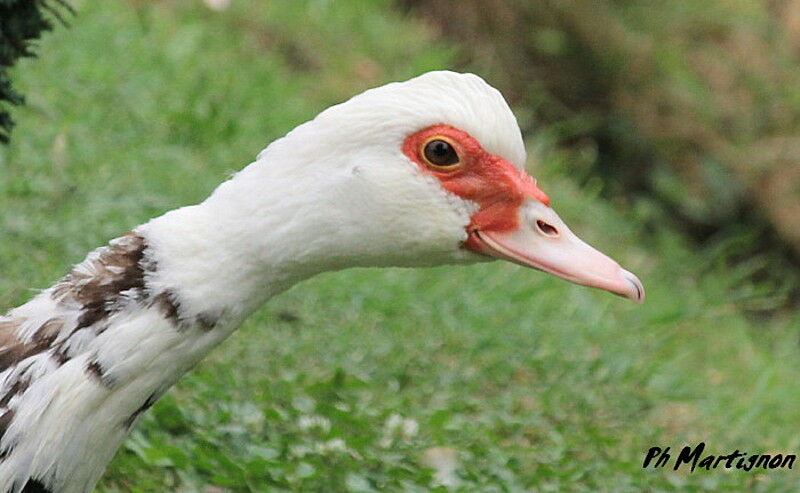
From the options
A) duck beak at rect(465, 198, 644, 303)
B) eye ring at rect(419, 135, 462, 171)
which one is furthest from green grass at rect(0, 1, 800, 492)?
eye ring at rect(419, 135, 462, 171)

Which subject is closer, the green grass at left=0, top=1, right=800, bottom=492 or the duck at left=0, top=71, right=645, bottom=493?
the duck at left=0, top=71, right=645, bottom=493

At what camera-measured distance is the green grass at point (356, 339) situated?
3.47 metres

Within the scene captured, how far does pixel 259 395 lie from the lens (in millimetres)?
3705

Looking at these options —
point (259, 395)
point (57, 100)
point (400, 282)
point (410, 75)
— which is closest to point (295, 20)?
point (410, 75)

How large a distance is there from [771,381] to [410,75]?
285 cm

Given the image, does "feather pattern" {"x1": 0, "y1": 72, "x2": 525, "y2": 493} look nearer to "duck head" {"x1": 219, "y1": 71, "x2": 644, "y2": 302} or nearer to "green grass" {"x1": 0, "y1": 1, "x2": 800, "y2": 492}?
"duck head" {"x1": 219, "y1": 71, "x2": 644, "y2": 302}

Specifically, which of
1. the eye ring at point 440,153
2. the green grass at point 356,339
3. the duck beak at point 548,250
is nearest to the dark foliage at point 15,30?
the green grass at point 356,339

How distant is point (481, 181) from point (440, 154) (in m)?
0.10

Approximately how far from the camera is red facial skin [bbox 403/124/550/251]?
2.50 meters

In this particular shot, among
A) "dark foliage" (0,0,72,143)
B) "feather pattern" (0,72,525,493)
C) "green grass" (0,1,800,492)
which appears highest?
"green grass" (0,1,800,492)

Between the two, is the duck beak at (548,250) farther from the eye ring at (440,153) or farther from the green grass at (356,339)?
the green grass at (356,339)

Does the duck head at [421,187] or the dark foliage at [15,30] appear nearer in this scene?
the duck head at [421,187]

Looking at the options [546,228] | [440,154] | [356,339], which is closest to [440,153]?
[440,154]

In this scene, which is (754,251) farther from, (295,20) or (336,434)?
(336,434)
